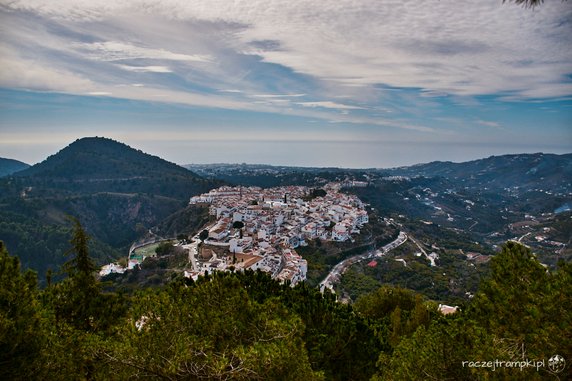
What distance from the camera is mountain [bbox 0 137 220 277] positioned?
194 ft

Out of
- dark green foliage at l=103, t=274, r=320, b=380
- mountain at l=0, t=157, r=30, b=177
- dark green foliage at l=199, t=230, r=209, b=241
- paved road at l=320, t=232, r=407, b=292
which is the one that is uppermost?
mountain at l=0, t=157, r=30, b=177

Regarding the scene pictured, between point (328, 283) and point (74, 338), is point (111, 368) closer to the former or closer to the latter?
point (74, 338)

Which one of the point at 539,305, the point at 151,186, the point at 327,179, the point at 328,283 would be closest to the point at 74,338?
the point at 539,305

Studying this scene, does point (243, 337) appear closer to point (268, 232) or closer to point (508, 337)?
point (508, 337)

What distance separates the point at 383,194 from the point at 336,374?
Result: 104 meters

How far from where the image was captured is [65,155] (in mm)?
134250

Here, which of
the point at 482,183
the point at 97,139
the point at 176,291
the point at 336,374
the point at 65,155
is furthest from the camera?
the point at 482,183

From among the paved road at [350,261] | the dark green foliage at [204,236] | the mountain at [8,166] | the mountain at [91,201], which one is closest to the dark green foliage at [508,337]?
the paved road at [350,261]

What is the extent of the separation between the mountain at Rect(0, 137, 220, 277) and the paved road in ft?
124

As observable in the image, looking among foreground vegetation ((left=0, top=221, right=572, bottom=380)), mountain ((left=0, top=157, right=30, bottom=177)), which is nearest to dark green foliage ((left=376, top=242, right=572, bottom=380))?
foreground vegetation ((left=0, top=221, right=572, bottom=380))

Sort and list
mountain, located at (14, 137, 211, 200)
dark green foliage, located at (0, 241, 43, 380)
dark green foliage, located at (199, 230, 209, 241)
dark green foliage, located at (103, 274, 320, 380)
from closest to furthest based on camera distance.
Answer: dark green foliage, located at (0, 241, 43, 380) < dark green foliage, located at (103, 274, 320, 380) < dark green foliage, located at (199, 230, 209, 241) < mountain, located at (14, 137, 211, 200)

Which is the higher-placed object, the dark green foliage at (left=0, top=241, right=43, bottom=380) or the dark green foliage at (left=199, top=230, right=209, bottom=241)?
the dark green foliage at (left=0, top=241, right=43, bottom=380)

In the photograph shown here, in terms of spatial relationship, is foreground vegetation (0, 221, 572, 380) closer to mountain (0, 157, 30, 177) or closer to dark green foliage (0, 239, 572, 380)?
dark green foliage (0, 239, 572, 380)

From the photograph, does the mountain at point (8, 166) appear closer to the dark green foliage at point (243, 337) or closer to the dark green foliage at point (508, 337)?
the dark green foliage at point (243, 337)
